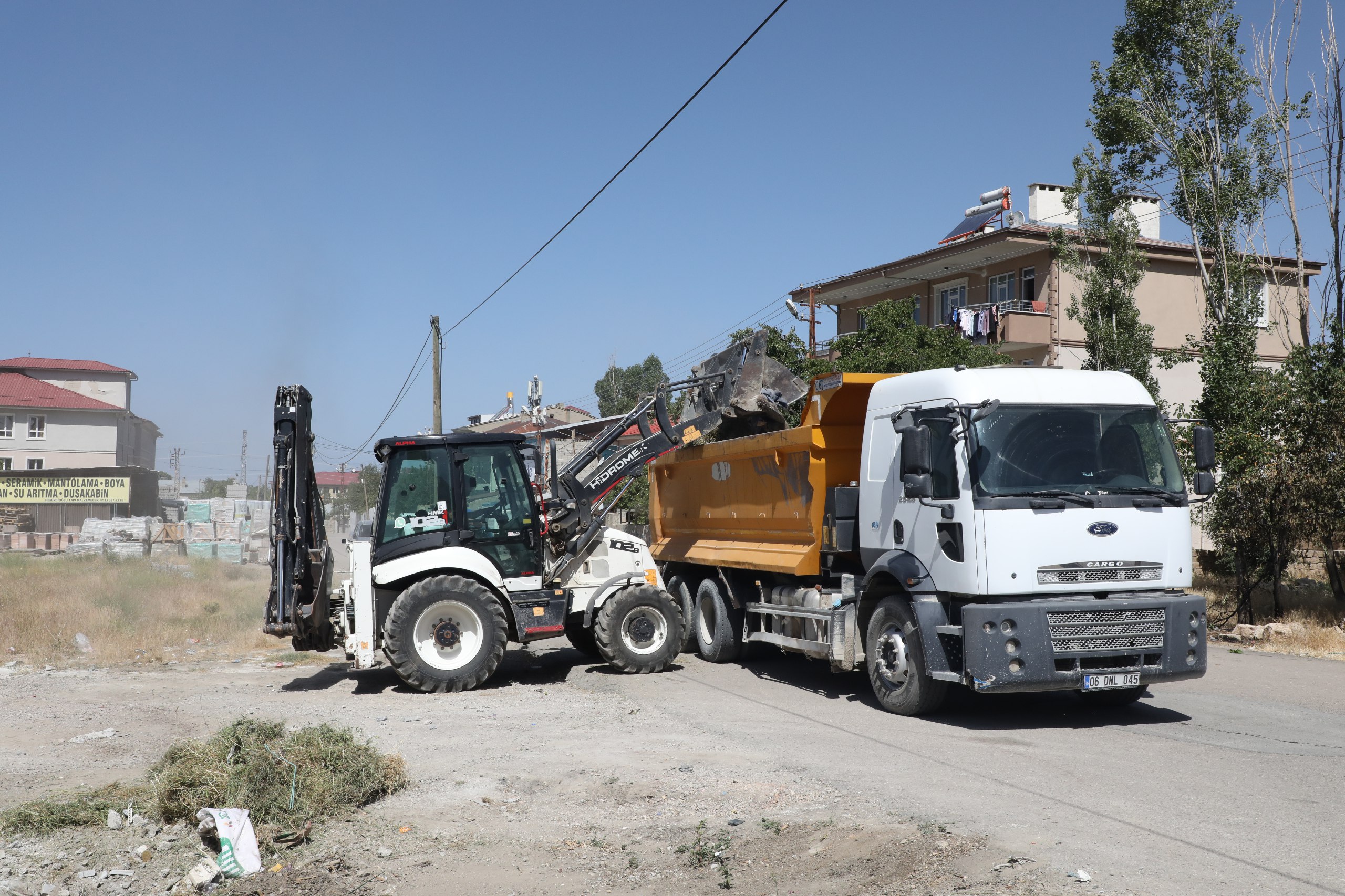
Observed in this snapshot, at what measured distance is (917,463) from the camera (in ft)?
28.1

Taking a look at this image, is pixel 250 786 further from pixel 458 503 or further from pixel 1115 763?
pixel 1115 763

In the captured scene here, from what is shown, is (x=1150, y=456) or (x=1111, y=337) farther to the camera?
(x=1111, y=337)

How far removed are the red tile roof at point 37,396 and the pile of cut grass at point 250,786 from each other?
6670cm

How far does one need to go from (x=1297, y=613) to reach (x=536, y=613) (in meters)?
11.9

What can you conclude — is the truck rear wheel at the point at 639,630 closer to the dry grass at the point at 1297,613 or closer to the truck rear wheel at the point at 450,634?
the truck rear wheel at the point at 450,634

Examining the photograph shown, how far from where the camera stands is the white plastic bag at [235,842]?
223 inches

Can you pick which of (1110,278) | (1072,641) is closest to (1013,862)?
(1072,641)

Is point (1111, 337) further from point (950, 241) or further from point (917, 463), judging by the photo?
point (917, 463)

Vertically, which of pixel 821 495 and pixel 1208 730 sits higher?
pixel 821 495

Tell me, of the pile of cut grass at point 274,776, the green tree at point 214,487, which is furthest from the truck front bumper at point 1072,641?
the green tree at point 214,487

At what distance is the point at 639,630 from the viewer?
1226 centimetres

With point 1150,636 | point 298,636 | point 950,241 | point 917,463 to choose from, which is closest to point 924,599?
point 917,463

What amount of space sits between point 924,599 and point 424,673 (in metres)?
5.38

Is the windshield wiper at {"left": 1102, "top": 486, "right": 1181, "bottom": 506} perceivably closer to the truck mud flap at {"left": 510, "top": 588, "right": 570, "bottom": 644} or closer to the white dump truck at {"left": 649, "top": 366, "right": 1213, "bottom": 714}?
the white dump truck at {"left": 649, "top": 366, "right": 1213, "bottom": 714}
